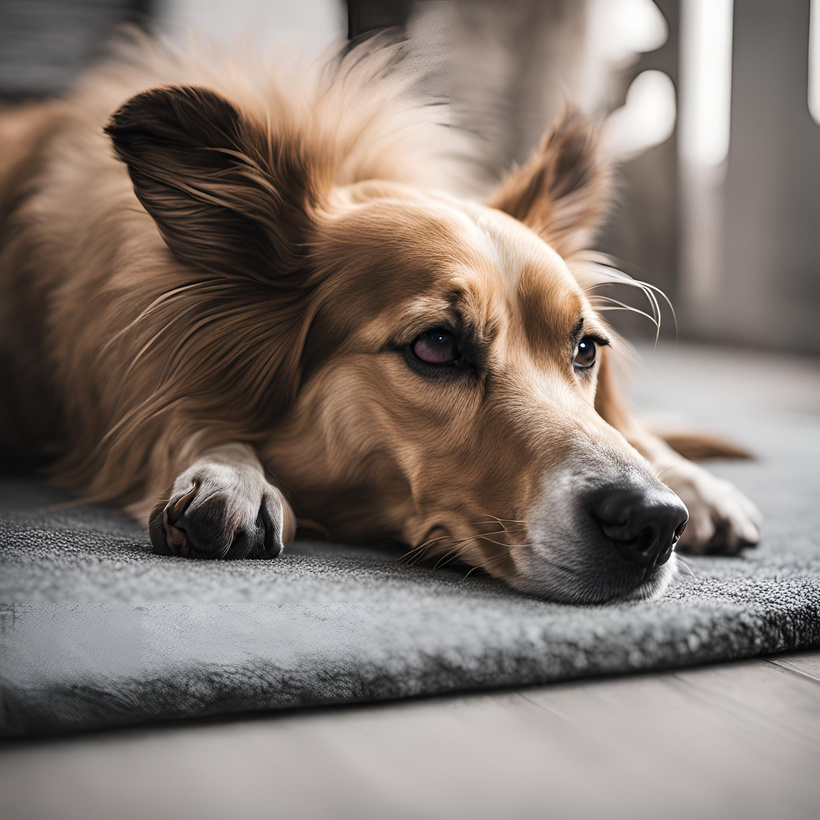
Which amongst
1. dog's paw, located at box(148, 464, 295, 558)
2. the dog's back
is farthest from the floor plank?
the dog's back

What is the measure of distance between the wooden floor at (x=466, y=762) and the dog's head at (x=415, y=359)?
0.23 m

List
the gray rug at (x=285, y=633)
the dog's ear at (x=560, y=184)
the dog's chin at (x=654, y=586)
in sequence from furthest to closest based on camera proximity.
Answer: the dog's ear at (x=560, y=184), the dog's chin at (x=654, y=586), the gray rug at (x=285, y=633)

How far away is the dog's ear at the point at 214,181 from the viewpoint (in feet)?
4.04

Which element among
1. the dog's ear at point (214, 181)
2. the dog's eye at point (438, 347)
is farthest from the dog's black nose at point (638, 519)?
the dog's ear at point (214, 181)

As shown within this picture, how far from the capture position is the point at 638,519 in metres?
1.05

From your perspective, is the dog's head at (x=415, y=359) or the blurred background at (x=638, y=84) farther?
the blurred background at (x=638, y=84)

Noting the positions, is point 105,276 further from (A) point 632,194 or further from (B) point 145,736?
(A) point 632,194

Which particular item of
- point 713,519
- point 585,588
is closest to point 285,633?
point 585,588

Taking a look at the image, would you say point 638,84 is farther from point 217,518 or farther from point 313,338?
point 217,518

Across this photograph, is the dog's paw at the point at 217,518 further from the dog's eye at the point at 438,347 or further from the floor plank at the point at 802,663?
the floor plank at the point at 802,663

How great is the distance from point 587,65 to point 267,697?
55.8 inches

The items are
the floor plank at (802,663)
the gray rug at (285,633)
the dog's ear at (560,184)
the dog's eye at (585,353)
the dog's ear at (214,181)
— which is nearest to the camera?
the gray rug at (285,633)

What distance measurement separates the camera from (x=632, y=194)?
189cm

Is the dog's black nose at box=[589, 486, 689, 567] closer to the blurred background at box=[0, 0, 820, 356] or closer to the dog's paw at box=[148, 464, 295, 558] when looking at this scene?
the dog's paw at box=[148, 464, 295, 558]
